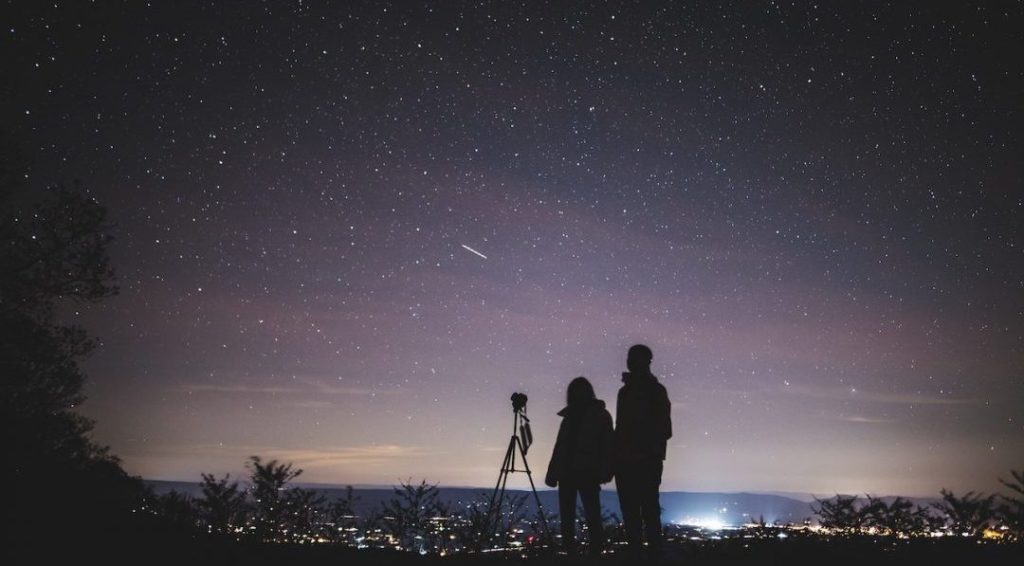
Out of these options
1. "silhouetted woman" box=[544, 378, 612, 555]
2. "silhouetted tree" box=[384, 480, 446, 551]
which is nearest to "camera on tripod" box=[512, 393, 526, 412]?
"silhouetted woman" box=[544, 378, 612, 555]

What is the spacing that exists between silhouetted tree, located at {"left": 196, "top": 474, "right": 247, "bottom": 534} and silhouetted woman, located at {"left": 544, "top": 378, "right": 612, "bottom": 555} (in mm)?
8307

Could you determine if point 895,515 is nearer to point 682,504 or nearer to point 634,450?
point 634,450

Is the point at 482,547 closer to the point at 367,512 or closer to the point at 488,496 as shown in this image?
the point at 488,496

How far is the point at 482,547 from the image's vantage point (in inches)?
346

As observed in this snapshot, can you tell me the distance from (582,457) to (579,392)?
0.71 metres

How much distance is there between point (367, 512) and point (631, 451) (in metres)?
8.82

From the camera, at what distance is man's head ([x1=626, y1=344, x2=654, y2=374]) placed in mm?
5715

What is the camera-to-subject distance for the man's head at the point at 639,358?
5715 mm

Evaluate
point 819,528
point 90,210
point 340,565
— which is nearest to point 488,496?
point 819,528

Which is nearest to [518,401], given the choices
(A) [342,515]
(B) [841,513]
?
(A) [342,515]

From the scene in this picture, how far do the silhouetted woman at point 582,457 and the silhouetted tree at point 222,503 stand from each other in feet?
27.3

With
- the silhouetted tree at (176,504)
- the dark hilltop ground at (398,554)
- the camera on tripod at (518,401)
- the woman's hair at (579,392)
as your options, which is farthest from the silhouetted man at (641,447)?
the silhouetted tree at (176,504)

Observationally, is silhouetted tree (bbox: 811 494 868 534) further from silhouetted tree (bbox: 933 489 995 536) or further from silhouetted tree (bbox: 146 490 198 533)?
silhouetted tree (bbox: 146 490 198 533)

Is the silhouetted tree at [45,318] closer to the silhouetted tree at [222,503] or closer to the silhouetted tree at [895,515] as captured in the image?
the silhouetted tree at [222,503]
